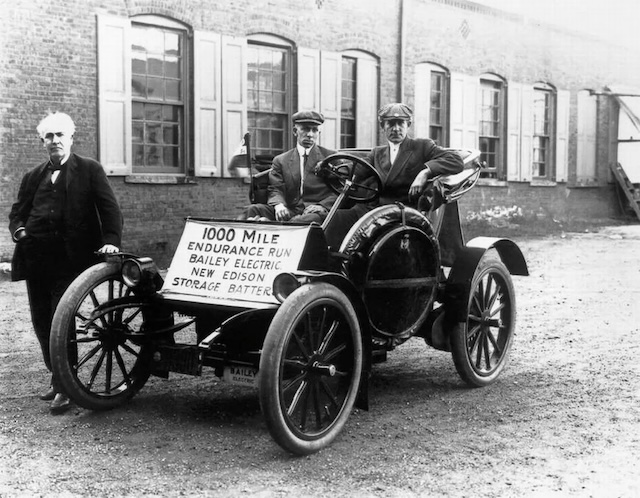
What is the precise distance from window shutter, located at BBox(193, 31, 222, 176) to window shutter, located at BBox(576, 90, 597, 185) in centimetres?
1177

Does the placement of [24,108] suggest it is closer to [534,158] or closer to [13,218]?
[13,218]

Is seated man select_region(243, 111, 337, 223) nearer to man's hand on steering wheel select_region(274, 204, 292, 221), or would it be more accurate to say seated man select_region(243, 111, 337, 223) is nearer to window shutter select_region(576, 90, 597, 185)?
man's hand on steering wheel select_region(274, 204, 292, 221)

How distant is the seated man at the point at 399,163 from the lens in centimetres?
539

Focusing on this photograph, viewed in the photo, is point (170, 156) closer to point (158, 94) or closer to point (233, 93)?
point (158, 94)

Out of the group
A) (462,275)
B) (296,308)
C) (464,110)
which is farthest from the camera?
(464,110)

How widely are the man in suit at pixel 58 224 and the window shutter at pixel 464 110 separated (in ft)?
41.4

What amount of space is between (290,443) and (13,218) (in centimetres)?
253

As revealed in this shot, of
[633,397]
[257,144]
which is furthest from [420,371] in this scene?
[257,144]

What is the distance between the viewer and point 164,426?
4.54 metres

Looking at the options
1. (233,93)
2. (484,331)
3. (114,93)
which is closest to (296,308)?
(484,331)

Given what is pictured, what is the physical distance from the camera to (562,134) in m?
20.3

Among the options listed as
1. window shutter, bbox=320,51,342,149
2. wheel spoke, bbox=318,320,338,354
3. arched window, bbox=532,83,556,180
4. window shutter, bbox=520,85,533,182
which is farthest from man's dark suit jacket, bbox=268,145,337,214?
arched window, bbox=532,83,556,180

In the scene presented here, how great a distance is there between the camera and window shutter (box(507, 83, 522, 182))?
1861 cm

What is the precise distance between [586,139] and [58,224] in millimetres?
18633
